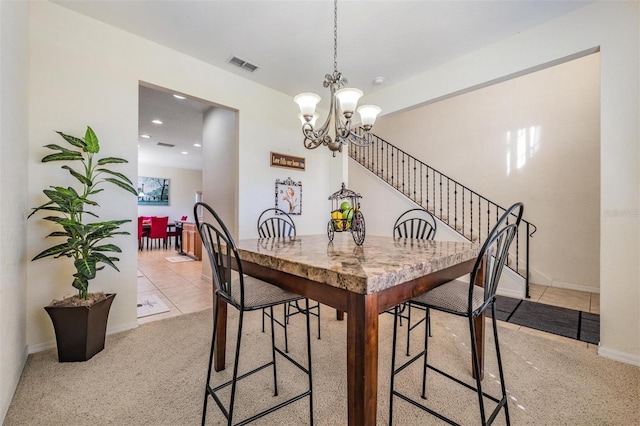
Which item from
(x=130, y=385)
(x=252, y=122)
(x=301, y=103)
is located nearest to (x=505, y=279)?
(x=301, y=103)

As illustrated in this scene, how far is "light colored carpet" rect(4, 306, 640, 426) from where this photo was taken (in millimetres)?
1362

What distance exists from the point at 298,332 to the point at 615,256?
2506mm

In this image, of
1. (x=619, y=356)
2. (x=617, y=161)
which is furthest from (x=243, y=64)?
(x=619, y=356)

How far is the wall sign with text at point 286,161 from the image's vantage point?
3.58 metres

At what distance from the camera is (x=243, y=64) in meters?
2.99

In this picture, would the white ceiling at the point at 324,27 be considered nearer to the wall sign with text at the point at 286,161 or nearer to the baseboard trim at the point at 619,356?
the wall sign with text at the point at 286,161

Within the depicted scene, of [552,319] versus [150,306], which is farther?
[150,306]

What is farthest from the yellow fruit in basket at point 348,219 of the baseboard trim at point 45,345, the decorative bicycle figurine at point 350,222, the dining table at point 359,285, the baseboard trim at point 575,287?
the baseboard trim at point 575,287

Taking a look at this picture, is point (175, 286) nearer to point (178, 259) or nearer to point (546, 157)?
point (178, 259)

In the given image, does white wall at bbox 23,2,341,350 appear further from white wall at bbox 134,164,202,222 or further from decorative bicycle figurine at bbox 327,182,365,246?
white wall at bbox 134,164,202,222

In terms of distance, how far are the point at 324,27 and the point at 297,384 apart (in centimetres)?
281

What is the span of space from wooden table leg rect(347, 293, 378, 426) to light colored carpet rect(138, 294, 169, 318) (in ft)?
8.86

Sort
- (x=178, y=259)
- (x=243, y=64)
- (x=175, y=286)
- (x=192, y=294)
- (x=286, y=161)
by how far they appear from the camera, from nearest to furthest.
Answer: (x=243, y=64), (x=192, y=294), (x=286, y=161), (x=175, y=286), (x=178, y=259)

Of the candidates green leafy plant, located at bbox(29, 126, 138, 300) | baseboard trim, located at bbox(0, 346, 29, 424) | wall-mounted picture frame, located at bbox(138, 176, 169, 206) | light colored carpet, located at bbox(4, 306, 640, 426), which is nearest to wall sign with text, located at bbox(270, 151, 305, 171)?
green leafy plant, located at bbox(29, 126, 138, 300)
